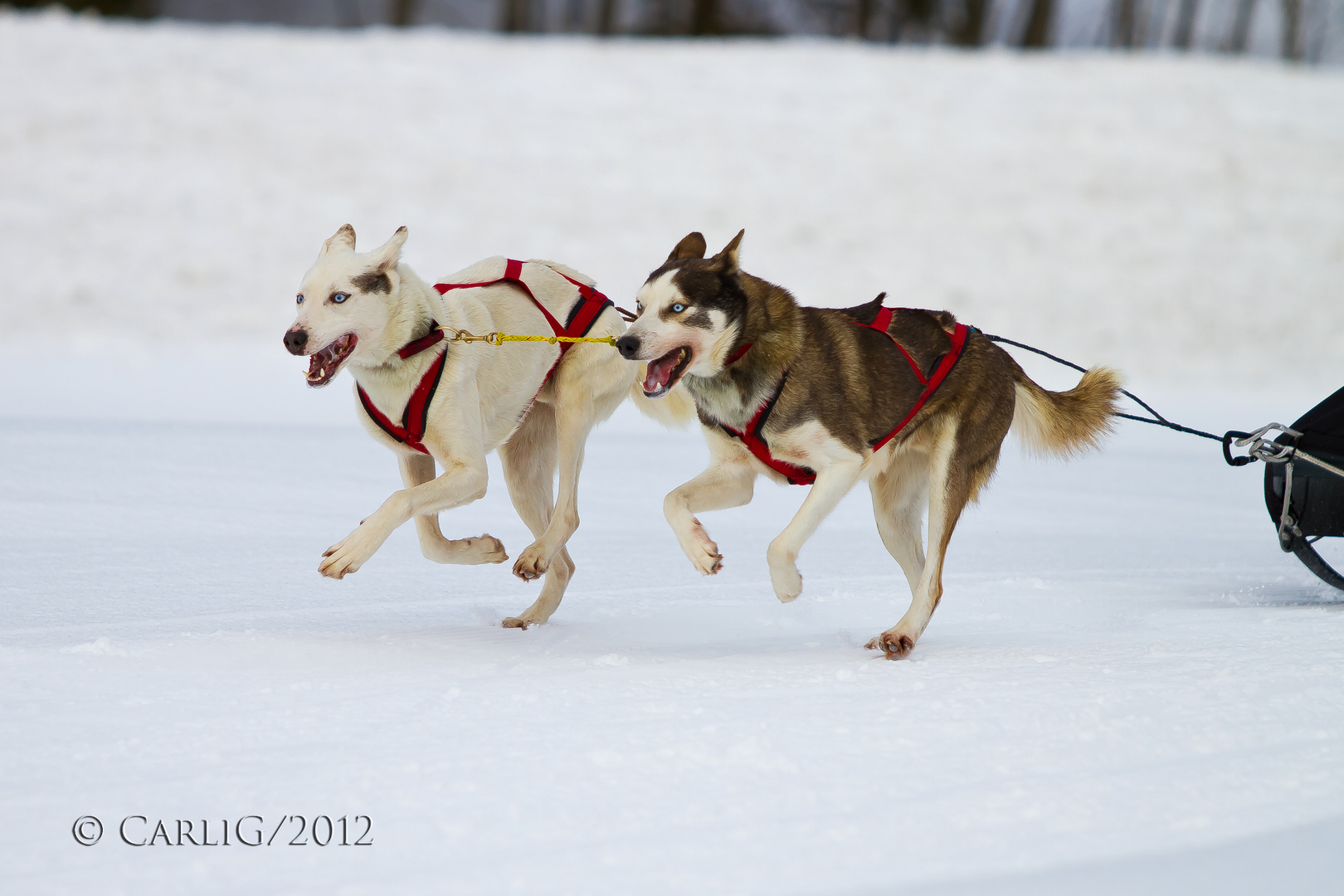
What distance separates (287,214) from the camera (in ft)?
46.1

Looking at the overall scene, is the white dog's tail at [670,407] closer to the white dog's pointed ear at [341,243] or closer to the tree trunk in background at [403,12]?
the white dog's pointed ear at [341,243]

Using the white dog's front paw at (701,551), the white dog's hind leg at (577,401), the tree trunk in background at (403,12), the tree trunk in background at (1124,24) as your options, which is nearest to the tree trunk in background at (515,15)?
the tree trunk in background at (403,12)

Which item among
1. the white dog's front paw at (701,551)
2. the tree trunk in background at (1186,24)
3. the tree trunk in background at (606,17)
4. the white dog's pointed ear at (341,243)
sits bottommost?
the white dog's front paw at (701,551)

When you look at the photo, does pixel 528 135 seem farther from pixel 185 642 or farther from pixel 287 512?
pixel 185 642

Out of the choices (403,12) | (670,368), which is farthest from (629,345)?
(403,12)

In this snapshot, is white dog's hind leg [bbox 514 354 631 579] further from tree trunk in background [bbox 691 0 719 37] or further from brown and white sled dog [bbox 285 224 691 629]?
tree trunk in background [bbox 691 0 719 37]

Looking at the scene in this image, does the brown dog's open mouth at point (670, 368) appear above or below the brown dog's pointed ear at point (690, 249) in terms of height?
below

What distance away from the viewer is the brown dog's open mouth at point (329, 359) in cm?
345

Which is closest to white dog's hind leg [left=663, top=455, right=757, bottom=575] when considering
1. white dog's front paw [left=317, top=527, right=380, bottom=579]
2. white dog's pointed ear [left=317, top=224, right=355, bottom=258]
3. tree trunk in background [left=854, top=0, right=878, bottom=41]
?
white dog's front paw [left=317, top=527, right=380, bottom=579]

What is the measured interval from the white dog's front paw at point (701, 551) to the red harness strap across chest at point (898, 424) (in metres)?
0.34

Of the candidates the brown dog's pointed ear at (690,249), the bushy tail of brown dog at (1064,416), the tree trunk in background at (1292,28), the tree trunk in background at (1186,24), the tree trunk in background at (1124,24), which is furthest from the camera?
the tree trunk in background at (1186,24)

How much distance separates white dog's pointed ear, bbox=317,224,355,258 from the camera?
3786 mm

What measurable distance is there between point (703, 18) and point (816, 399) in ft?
62.7

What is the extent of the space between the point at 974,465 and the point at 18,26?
16752 mm
